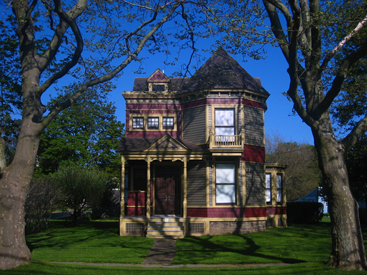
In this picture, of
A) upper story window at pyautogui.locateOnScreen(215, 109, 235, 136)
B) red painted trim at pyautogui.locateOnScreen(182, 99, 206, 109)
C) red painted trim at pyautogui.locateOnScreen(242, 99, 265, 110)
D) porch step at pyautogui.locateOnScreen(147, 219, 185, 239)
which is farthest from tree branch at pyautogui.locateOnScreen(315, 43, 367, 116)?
porch step at pyautogui.locateOnScreen(147, 219, 185, 239)

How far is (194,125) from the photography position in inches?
749

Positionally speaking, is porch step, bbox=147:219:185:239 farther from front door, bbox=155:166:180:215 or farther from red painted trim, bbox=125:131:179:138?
red painted trim, bbox=125:131:179:138

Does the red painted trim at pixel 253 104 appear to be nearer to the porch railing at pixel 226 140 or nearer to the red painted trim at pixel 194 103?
the porch railing at pixel 226 140

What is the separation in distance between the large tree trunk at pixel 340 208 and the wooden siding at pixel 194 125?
9.35m

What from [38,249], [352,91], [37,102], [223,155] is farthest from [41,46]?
[352,91]

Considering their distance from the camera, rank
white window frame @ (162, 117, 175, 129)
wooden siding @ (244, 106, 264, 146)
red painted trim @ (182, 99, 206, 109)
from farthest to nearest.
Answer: white window frame @ (162, 117, 175, 129) → red painted trim @ (182, 99, 206, 109) → wooden siding @ (244, 106, 264, 146)

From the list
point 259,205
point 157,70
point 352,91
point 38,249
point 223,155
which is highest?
point 157,70

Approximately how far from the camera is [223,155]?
17375 mm

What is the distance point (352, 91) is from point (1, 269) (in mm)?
13105

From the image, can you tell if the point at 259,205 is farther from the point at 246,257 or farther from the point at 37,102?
the point at 37,102

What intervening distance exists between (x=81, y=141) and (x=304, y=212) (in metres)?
23.3

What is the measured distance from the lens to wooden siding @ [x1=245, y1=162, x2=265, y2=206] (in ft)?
59.2

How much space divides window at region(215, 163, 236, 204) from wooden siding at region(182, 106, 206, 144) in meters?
1.82

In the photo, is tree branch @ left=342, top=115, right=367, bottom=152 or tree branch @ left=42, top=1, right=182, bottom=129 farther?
tree branch @ left=42, top=1, right=182, bottom=129
